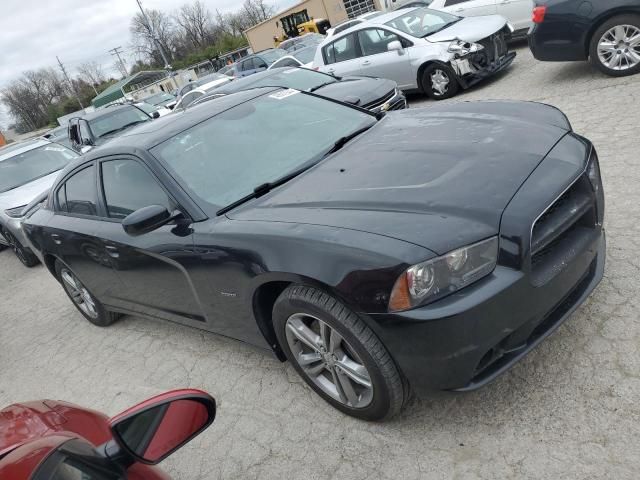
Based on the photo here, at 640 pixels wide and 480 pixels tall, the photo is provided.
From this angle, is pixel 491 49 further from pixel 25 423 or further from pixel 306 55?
pixel 25 423

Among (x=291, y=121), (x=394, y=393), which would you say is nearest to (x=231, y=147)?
(x=291, y=121)

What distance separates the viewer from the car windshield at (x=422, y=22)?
9.25 meters

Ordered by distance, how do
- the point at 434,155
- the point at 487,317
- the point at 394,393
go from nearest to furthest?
1. the point at 487,317
2. the point at 394,393
3. the point at 434,155

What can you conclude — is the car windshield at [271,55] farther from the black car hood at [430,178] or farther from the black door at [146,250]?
the black car hood at [430,178]

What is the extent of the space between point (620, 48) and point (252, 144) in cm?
561

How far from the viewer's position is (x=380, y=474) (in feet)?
7.74

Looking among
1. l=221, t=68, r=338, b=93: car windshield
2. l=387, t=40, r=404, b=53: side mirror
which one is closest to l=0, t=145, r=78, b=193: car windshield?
l=221, t=68, r=338, b=93: car windshield

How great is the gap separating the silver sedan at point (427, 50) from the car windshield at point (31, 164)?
532 cm

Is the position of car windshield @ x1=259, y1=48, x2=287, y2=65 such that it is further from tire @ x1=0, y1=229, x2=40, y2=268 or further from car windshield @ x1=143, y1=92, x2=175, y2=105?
tire @ x1=0, y1=229, x2=40, y2=268

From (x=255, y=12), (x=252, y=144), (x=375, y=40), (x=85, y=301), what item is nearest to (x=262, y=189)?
(x=252, y=144)

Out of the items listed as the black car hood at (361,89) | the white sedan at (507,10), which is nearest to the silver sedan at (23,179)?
the black car hood at (361,89)

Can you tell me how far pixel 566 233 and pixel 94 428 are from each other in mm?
2185

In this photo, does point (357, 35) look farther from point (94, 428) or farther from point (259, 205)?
point (94, 428)

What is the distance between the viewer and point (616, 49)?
6.56 meters
